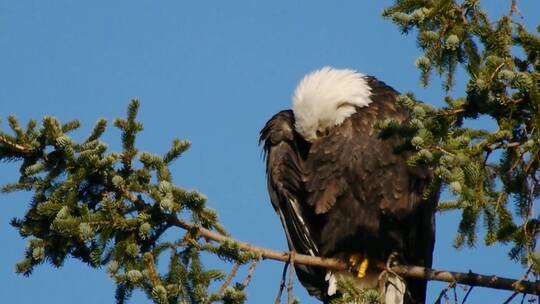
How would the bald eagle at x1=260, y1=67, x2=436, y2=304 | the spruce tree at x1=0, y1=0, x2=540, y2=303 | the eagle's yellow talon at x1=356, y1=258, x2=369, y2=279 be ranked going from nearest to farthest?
the spruce tree at x1=0, y1=0, x2=540, y2=303
the bald eagle at x1=260, y1=67, x2=436, y2=304
the eagle's yellow talon at x1=356, y1=258, x2=369, y2=279

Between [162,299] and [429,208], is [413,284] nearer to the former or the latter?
[429,208]

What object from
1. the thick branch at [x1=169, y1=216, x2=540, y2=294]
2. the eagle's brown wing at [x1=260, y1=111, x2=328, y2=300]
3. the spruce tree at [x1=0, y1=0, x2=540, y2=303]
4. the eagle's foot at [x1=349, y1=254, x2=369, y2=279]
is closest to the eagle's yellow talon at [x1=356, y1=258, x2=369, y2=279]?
the eagle's foot at [x1=349, y1=254, x2=369, y2=279]

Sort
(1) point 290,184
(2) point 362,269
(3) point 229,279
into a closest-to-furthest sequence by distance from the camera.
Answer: (3) point 229,279
(2) point 362,269
(1) point 290,184

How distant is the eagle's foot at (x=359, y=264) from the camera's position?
606 centimetres

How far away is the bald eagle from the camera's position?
5.89 m

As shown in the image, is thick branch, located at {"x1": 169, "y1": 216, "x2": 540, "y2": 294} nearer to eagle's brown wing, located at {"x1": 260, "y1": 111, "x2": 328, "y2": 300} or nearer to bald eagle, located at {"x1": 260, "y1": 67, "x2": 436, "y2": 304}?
bald eagle, located at {"x1": 260, "y1": 67, "x2": 436, "y2": 304}

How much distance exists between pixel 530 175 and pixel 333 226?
243 cm

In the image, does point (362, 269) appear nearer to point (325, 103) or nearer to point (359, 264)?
point (359, 264)

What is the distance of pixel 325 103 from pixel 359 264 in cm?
99

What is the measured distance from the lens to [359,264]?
6090mm

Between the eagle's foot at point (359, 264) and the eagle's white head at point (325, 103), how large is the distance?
0.76 meters

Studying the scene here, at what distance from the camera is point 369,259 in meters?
6.11

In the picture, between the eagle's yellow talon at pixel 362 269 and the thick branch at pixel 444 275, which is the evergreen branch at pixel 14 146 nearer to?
the thick branch at pixel 444 275

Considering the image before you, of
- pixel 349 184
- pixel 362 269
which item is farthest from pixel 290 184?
pixel 362 269
